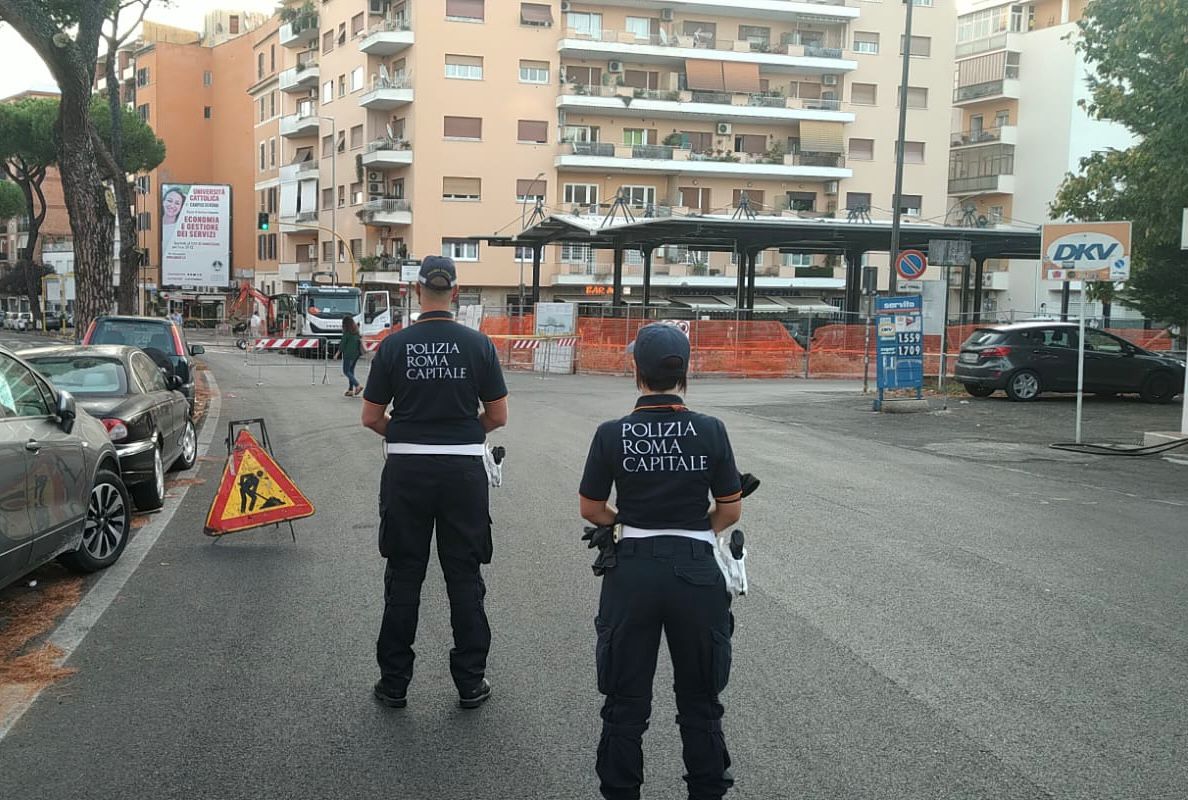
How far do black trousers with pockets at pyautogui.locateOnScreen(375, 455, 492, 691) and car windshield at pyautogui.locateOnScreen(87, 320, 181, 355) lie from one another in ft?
41.0

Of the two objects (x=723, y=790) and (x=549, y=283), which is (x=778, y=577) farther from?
(x=549, y=283)

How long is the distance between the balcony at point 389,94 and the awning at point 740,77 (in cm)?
1617

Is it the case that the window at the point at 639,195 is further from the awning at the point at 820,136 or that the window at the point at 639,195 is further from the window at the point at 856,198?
the window at the point at 856,198

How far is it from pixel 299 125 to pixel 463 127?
47.8 feet

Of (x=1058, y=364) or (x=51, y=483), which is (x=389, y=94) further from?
(x=51, y=483)

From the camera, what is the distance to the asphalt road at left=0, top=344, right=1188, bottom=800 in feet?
14.1

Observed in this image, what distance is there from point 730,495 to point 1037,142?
6464 centimetres

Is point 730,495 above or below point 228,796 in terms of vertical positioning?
above

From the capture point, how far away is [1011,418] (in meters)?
19.8


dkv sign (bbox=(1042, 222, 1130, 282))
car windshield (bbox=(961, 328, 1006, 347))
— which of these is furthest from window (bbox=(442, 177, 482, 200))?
dkv sign (bbox=(1042, 222, 1130, 282))

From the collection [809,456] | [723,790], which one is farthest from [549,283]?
[723,790]

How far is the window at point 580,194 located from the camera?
192ft

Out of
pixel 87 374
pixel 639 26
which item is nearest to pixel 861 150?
pixel 639 26

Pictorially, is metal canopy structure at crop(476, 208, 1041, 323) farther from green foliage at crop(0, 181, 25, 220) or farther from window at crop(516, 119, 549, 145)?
green foliage at crop(0, 181, 25, 220)
